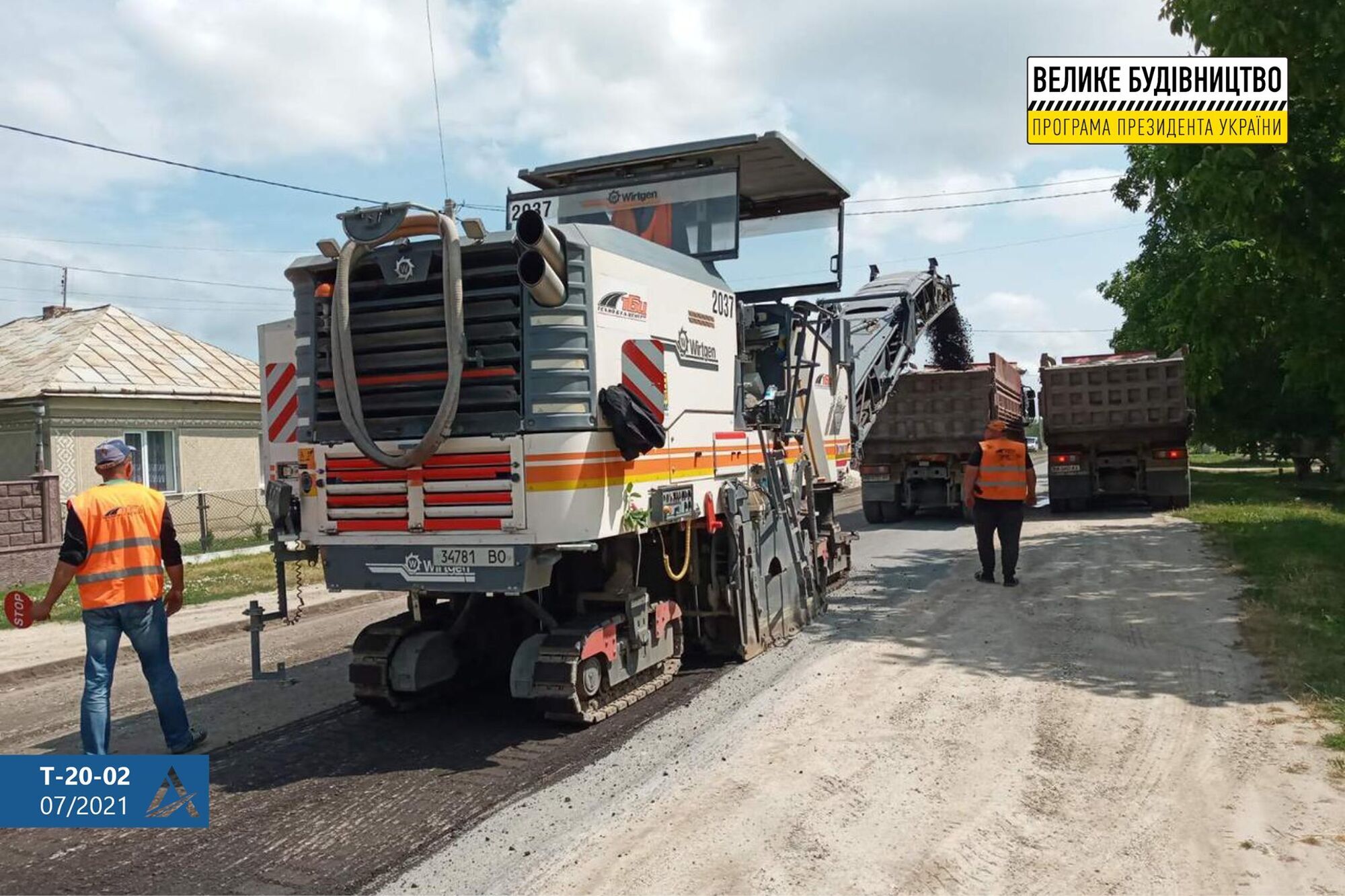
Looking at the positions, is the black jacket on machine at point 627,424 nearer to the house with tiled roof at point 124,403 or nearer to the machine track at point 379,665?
the machine track at point 379,665

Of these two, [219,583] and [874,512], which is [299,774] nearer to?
[219,583]

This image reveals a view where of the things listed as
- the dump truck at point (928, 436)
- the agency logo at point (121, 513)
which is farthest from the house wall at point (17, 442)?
the dump truck at point (928, 436)

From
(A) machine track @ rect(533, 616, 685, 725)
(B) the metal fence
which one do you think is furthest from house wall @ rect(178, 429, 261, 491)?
(A) machine track @ rect(533, 616, 685, 725)

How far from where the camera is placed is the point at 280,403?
22.8 feet

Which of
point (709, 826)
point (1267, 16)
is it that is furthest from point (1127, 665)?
point (1267, 16)

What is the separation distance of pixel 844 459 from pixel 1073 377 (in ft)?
30.7

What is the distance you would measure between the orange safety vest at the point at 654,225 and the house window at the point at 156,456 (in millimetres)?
14030

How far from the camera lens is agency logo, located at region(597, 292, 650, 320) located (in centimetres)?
568

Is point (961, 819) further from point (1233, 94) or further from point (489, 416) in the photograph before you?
point (1233, 94)

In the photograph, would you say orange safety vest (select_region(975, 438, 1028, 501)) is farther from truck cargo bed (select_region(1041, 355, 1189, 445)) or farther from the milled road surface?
truck cargo bed (select_region(1041, 355, 1189, 445))

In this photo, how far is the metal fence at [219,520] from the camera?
17734 mm

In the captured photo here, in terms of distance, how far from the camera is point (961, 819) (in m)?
4.39

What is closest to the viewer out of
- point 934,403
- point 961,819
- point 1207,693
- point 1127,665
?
point 961,819

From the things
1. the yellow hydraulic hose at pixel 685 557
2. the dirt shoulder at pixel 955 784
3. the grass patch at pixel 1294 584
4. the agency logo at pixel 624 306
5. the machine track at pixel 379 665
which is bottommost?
the dirt shoulder at pixel 955 784
